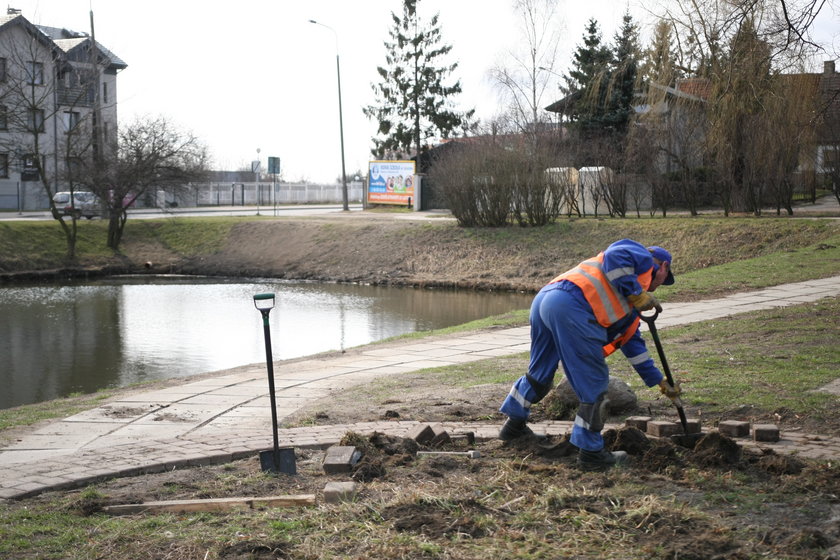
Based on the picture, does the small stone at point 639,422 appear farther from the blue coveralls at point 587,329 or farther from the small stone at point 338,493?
the small stone at point 338,493

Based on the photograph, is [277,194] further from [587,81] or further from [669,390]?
[669,390]

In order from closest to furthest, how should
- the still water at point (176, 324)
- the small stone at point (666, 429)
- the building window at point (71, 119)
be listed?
the small stone at point (666, 429) → the still water at point (176, 324) → the building window at point (71, 119)

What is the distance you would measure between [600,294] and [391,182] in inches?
1571

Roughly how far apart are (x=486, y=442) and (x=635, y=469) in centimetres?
136

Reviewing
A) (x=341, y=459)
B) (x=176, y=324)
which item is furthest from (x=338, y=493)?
(x=176, y=324)

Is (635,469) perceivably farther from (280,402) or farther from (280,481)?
(280,402)

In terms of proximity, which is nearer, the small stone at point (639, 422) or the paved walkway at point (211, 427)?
the paved walkway at point (211, 427)

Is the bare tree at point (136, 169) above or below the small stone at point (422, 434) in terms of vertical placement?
above

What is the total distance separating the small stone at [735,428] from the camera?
6.50m

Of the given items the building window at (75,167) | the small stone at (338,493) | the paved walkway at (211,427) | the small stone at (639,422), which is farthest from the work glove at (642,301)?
the building window at (75,167)

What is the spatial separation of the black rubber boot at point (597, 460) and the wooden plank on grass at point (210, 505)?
1829 millimetres

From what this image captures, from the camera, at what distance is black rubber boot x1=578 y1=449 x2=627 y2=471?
19.0ft

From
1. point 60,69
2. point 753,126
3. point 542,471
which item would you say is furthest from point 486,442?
point 60,69

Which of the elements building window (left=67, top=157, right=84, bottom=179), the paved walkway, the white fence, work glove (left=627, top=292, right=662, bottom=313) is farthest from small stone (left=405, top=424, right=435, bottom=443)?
the white fence
